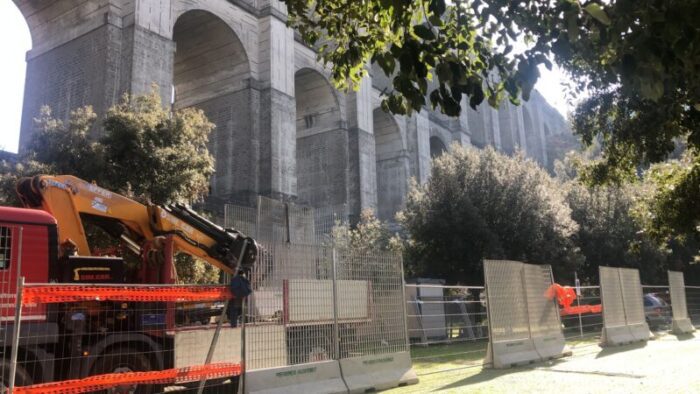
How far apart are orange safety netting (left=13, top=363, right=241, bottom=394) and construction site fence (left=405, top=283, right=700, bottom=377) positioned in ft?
16.6

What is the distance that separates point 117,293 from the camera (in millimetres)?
5805

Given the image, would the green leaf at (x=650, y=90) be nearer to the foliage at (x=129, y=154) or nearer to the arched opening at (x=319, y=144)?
the foliage at (x=129, y=154)

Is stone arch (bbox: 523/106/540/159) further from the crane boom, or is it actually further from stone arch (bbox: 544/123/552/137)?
the crane boom

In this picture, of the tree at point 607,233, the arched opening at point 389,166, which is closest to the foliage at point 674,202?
the tree at point 607,233

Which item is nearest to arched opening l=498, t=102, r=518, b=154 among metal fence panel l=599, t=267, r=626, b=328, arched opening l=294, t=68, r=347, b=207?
arched opening l=294, t=68, r=347, b=207

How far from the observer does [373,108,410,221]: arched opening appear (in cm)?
4456

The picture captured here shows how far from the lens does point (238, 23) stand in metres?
28.8

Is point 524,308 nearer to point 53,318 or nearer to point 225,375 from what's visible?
point 225,375

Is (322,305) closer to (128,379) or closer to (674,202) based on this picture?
(128,379)

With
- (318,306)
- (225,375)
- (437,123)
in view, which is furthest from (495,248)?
(437,123)

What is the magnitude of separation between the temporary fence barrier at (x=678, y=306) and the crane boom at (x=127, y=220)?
52.0 ft

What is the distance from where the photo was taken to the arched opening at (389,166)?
146 ft

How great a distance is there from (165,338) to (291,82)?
974 inches

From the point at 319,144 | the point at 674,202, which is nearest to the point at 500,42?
the point at 674,202
